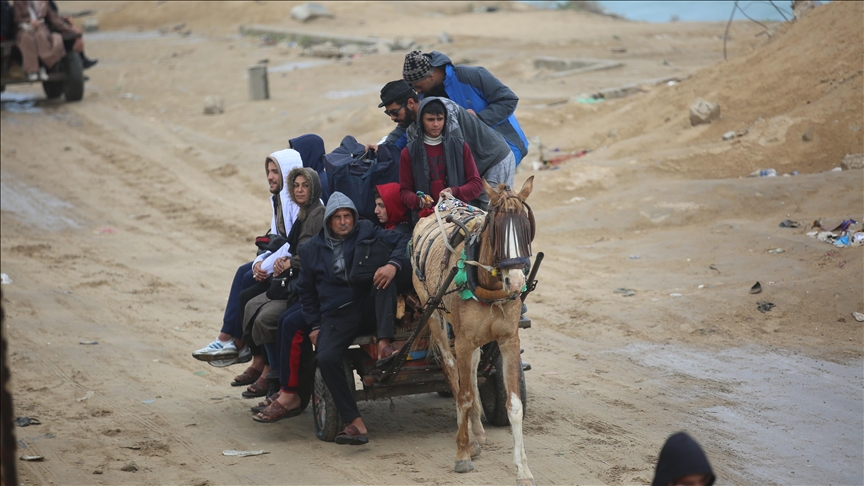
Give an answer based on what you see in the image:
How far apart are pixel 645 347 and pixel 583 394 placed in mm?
1454

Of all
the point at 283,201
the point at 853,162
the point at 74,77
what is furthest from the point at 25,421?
the point at 74,77

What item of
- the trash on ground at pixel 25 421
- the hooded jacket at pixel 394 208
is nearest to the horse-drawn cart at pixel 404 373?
the hooded jacket at pixel 394 208

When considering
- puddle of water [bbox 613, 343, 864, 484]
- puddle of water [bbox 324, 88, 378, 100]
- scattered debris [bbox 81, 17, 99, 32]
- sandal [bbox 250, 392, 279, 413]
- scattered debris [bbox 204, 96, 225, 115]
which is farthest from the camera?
scattered debris [bbox 81, 17, 99, 32]

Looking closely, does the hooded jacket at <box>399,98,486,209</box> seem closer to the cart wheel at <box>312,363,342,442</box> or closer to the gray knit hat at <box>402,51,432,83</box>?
the gray knit hat at <box>402,51,432,83</box>

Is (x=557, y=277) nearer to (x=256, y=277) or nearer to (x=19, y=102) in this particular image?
(x=256, y=277)

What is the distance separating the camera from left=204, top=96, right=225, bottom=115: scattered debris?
21844 millimetres

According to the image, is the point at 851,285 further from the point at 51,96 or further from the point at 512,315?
the point at 51,96

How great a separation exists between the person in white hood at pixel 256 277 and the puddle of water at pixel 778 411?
3.46 metres

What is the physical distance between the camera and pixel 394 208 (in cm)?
674

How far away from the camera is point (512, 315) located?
5.62m

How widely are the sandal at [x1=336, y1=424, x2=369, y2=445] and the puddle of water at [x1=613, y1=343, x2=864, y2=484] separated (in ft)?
7.96

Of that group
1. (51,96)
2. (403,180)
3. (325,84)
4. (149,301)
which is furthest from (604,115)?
(51,96)

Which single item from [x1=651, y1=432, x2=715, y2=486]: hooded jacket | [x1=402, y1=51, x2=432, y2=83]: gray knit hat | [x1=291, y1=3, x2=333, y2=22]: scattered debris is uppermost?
[x1=291, y1=3, x2=333, y2=22]: scattered debris

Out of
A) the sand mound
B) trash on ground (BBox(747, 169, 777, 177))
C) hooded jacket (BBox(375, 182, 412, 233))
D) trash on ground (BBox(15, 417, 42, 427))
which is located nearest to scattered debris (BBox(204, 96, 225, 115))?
the sand mound
